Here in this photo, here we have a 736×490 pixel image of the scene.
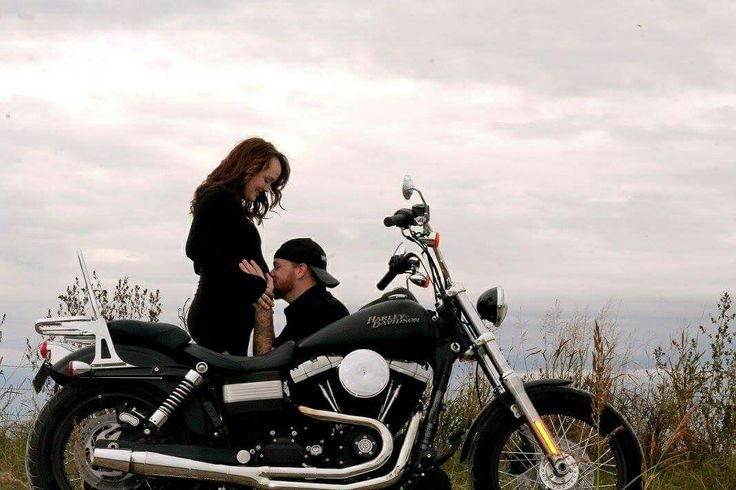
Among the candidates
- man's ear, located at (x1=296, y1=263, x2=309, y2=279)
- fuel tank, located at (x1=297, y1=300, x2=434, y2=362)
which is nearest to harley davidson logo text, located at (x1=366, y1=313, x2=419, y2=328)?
fuel tank, located at (x1=297, y1=300, x2=434, y2=362)

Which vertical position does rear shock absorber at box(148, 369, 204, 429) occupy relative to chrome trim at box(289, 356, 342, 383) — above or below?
below

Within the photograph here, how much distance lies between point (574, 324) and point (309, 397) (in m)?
3.21

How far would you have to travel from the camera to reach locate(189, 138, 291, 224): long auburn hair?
641cm

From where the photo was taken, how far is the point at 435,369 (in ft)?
17.7

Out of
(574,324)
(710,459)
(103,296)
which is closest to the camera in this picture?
(710,459)

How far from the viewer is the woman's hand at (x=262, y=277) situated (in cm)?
606

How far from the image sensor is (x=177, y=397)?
5402 millimetres

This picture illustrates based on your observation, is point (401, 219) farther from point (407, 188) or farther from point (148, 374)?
point (148, 374)

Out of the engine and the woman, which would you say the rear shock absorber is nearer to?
the engine

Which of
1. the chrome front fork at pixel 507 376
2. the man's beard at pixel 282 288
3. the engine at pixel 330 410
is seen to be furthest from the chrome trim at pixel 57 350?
the chrome front fork at pixel 507 376

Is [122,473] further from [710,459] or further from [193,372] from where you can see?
[710,459]

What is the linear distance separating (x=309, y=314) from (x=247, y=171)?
112 centimetres

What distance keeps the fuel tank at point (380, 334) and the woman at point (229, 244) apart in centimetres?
83

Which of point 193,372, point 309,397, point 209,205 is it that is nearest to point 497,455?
point 309,397
